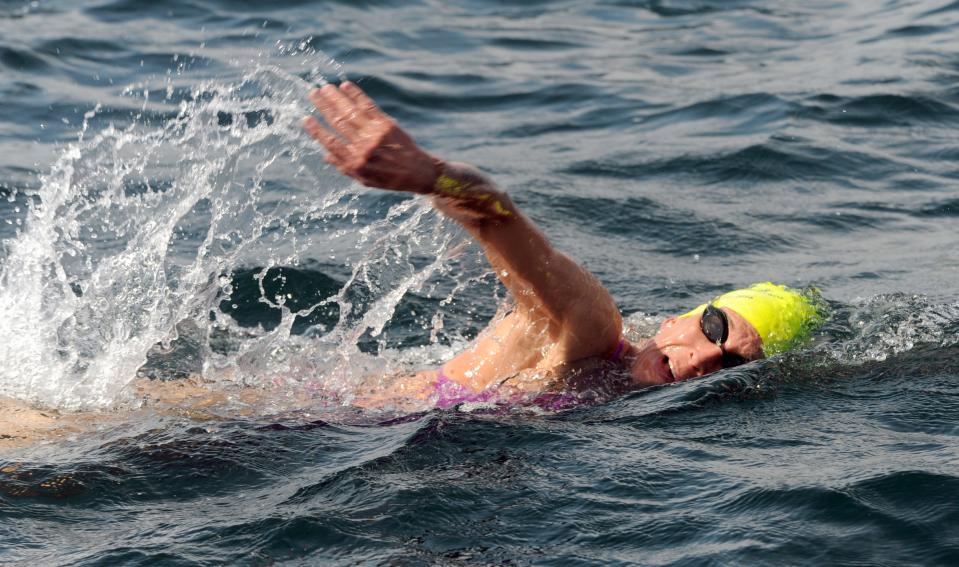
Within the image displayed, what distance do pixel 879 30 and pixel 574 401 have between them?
10.7 m

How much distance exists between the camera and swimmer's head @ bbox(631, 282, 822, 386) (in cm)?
558

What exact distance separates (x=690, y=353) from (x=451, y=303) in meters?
2.31

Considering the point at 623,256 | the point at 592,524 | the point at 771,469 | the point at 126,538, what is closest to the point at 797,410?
the point at 771,469

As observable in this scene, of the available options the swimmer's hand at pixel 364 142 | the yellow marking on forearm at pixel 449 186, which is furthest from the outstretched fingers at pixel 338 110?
the yellow marking on forearm at pixel 449 186

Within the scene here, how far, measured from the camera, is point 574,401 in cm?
531

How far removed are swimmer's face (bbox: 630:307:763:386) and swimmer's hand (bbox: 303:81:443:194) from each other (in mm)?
1959

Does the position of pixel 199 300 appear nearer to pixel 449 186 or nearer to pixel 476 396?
pixel 476 396

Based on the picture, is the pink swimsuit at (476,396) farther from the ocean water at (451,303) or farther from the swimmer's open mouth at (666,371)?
the swimmer's open mouth at (666,371)

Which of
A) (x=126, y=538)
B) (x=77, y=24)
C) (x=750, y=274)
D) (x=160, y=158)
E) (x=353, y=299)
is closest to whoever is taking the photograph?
(x=126, y=538)

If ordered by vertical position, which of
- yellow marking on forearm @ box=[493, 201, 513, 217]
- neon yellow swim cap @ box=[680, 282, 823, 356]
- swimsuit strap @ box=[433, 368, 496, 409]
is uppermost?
yellow marking on forearm @ box=[493, 201, 513, 217]

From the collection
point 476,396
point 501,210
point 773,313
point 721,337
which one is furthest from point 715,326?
point 501,210

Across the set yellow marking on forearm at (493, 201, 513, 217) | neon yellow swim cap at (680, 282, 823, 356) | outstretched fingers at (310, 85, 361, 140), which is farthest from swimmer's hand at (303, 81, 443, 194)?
neon yellow swim cap at (680, 282, 823, 356)

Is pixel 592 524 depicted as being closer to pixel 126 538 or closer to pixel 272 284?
pixel 126 538

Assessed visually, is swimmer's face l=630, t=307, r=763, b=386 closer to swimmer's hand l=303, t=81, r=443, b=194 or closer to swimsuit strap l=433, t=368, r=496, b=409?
swimsuit strap l=433, t=368, r=496, b=409
